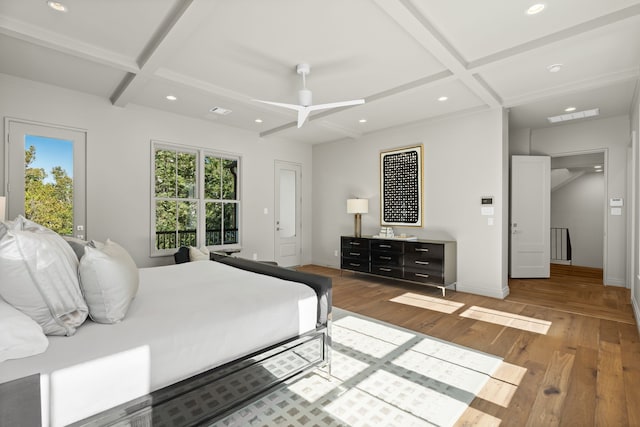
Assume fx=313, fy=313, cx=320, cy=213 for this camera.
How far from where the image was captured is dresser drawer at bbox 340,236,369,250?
5402mm

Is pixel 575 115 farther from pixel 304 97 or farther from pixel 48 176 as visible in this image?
pixel 48 176

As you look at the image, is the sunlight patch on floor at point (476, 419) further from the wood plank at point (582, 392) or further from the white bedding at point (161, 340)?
the white bedding at point (161, 340)

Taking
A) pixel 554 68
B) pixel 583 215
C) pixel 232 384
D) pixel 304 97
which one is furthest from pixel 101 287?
pixel 583 215

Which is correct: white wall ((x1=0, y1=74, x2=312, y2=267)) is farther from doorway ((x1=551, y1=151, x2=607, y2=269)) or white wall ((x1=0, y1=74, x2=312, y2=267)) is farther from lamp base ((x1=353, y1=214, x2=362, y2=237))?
doorway ((x1=551, y1=151, x2=607, y2=269))

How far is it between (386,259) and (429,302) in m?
1.10

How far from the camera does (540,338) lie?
2.95 m

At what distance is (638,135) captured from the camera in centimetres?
338

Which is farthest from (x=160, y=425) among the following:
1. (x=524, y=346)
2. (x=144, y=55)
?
(x=144, y=55)

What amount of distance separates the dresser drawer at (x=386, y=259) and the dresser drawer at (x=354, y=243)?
0.21 meters

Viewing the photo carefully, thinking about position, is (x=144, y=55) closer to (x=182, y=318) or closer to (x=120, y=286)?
(x=120, y=286)

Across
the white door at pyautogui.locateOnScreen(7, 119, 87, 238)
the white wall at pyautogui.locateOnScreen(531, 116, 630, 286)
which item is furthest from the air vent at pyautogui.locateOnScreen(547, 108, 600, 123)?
the white door at pyautogui.locateOnScreen(7, 119, 87, 238)

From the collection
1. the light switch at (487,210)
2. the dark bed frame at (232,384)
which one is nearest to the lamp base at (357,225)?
the light switch at (487,210)

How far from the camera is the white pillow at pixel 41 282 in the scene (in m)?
1.29

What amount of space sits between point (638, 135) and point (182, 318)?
4720 mm
